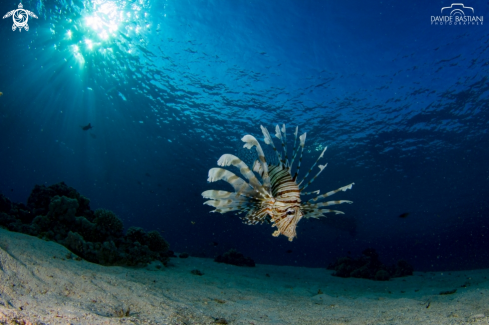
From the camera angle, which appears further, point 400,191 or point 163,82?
point 400,191

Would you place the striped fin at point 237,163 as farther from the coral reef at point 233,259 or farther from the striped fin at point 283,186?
the coral reef at point 233,259

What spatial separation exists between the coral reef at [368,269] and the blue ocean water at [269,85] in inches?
273

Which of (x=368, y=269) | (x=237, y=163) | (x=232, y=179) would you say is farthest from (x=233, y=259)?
(x=237, y=163)

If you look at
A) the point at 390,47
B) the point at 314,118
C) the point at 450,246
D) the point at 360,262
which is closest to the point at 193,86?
the point at 314,118

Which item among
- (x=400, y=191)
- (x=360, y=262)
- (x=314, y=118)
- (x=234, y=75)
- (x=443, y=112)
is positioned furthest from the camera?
(x=400, y=191)

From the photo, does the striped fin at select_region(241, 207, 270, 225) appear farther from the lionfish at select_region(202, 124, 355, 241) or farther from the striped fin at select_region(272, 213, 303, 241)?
the striped fin at select_region(272, 213, 303, 241)

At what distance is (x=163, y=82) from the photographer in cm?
1630

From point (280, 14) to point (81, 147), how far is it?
36409 millimetres

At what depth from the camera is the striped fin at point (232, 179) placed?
8.30 ft

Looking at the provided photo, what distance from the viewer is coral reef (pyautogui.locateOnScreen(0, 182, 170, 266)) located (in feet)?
17.0

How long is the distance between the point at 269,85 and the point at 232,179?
42.5 ft

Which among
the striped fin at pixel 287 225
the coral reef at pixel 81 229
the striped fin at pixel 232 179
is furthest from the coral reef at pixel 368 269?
the striped fin at pixel 232 179

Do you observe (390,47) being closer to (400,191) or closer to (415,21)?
(415,21)

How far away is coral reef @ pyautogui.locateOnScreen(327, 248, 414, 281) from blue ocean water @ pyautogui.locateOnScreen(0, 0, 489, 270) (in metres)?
6.94
